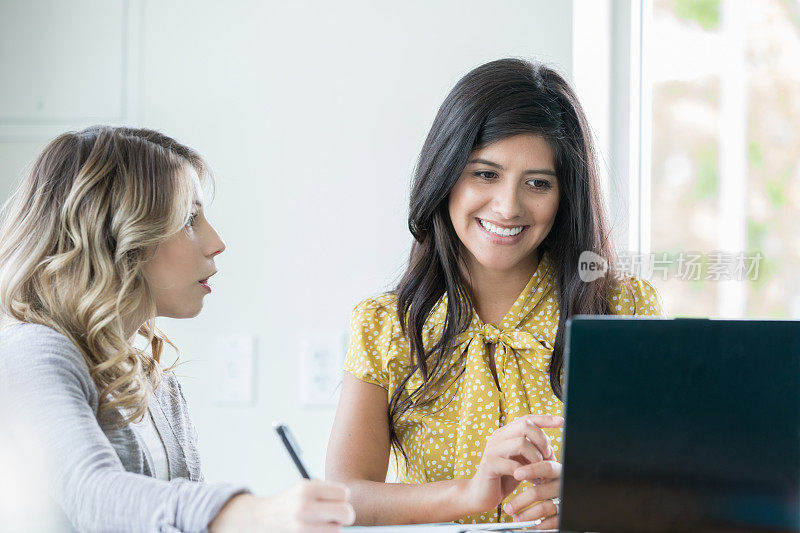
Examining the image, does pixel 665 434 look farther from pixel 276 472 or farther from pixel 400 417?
pixel 276 472

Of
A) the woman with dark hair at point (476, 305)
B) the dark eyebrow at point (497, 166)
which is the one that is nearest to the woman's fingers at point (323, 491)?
the woman with dark hair at point (476, 305)

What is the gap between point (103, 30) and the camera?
1904mm

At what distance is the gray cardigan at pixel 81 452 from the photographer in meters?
0.81

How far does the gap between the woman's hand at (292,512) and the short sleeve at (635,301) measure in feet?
2.62

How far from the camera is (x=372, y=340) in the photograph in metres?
1.45

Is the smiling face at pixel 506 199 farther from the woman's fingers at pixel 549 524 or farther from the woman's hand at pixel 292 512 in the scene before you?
the woman's hand at pixel 292 512

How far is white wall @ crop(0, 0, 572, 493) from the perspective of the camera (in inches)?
72.8

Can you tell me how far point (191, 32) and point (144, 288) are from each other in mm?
925

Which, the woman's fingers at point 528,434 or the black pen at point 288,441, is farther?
the woman's fingers at point 528,434

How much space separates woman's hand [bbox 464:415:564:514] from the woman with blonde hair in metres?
0.32

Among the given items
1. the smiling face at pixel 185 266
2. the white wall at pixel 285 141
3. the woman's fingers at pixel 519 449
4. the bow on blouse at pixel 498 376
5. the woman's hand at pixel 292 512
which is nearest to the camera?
the woman's hand at pixel 292 512

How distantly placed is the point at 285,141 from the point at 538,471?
42.5 inches

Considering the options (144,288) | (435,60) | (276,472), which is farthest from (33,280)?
(435,60)

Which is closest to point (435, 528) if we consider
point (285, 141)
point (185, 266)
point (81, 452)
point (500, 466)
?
point (500, 466)
